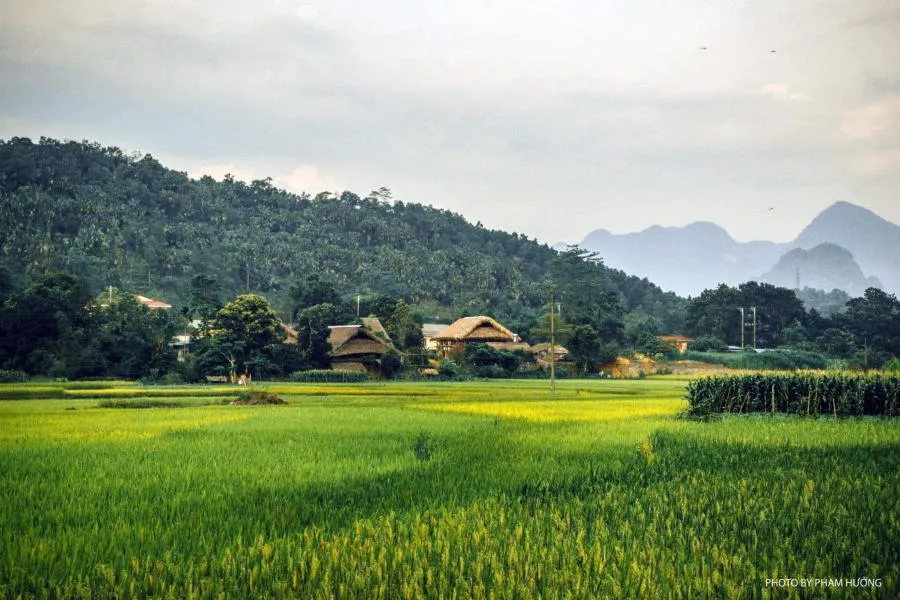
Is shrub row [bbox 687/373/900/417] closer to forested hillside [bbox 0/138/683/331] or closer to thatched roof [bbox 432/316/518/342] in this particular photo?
forested hillside [bbox 0/138/683/331]

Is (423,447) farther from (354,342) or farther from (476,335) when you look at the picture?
(476,335)

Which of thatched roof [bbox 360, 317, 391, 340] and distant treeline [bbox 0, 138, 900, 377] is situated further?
thatched roof [bbox 360, 317, 391, 340]

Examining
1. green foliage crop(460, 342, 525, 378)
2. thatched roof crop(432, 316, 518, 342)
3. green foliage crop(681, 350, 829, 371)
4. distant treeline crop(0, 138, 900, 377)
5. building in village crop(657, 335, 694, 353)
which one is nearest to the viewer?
distant treeline crop(0, 138, 900, 377)

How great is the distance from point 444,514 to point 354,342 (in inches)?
1770

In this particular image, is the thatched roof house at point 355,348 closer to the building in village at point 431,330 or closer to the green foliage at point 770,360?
the building in village at point 431,330

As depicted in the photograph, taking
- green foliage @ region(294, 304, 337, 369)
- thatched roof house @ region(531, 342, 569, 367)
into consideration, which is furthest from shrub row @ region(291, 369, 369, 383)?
thatched roof house @ region(531, 342, 569, 367)

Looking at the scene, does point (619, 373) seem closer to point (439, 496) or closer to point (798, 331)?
point (798, 331)

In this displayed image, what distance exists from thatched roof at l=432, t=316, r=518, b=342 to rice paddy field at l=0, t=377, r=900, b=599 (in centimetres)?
4749

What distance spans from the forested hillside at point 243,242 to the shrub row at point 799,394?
29523mm

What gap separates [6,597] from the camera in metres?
5.11

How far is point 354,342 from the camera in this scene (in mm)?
52000

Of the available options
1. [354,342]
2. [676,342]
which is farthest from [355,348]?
[676,342]

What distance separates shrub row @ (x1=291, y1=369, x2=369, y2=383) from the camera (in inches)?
1843

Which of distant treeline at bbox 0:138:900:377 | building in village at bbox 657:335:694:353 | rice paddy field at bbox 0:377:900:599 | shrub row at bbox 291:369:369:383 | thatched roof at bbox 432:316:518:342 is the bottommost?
shrub row at bbox 291:369:369:383
